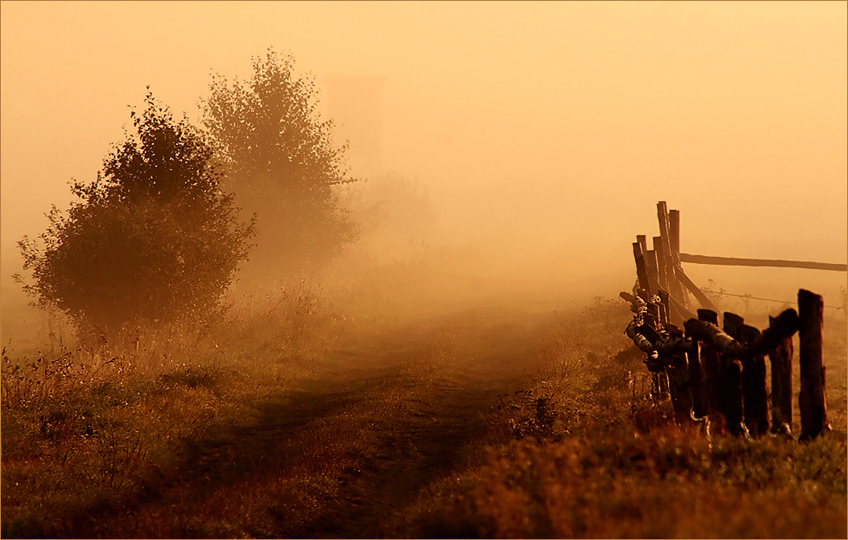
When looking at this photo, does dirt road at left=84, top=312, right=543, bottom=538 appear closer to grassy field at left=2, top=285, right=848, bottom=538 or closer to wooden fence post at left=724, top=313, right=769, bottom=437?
grassy field at left=2, top=285, right=848, bottom=538

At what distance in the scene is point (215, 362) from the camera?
16.4 m

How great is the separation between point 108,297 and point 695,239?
59.5 meters

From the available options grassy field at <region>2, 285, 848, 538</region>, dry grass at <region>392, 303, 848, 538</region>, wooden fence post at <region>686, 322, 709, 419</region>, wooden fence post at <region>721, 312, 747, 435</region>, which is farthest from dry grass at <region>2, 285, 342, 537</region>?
wooden fence post at <region>721, 312, 747, 435</region>

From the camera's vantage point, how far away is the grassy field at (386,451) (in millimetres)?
5855

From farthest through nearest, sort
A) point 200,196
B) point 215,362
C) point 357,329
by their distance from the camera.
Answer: point 357,329 → point 200,196 → point 215,362

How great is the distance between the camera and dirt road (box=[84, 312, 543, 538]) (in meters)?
7.66

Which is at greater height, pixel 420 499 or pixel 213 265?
pixel 213 265

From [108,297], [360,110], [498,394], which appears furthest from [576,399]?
[360,110]

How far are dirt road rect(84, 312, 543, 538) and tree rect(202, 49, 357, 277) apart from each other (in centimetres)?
1261

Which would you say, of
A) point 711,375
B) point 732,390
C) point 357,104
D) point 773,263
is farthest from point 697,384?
point 357,104

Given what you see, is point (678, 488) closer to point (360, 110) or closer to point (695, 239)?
point (695, 239)

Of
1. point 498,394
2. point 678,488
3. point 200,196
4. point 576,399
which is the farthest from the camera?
point 200,196

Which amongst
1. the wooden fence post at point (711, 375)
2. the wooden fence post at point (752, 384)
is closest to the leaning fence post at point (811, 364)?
the wooden fence post at point (752, 384)

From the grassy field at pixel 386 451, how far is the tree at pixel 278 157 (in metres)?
11.2
